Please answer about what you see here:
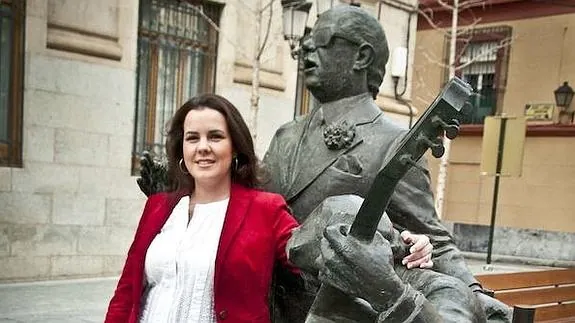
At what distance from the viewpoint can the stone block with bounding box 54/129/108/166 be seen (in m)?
7.30

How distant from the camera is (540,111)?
57.1 feet

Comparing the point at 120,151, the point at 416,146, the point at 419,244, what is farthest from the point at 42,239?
Answer: the point at 416,146

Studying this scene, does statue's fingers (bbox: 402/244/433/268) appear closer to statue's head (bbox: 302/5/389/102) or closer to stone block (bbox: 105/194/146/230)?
statue's head (bbox: 302/5/389/102)

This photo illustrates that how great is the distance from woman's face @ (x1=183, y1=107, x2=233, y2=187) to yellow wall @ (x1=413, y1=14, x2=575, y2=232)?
16629 mm

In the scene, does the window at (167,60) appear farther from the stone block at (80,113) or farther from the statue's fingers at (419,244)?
the statue's fingers at (419,244)

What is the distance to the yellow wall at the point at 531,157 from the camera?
1714 cm

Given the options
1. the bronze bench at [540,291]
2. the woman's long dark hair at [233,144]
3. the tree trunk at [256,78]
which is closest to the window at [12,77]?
the tree trunk at [256,78]

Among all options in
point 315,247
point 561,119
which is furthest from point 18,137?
point 561,119

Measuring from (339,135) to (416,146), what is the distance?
2.51 feet

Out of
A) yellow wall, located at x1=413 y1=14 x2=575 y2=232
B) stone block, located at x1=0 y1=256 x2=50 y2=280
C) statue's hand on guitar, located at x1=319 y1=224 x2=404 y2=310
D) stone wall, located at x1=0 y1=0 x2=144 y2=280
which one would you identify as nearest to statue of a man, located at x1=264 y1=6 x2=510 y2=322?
statue's hand on guitar, located at x1=319 y1=224 x2=404 y2=310

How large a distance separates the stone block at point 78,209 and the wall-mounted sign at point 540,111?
13097 mm

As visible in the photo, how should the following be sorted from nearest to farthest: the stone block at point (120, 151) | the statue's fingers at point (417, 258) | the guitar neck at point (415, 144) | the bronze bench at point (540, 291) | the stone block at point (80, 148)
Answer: the guitar neck at point (415, 144) → the statue's fingers at point (417, 258) → the bronze bench at point (540, 291) → the stone block at point (80, 148) → the stone block at point (120, 151)

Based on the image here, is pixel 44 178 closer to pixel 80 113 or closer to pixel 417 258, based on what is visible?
pixel 80 113

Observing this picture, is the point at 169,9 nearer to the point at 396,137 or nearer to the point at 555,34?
the point at 396,137
